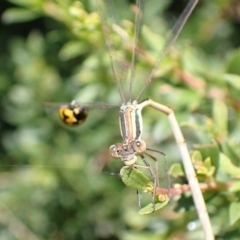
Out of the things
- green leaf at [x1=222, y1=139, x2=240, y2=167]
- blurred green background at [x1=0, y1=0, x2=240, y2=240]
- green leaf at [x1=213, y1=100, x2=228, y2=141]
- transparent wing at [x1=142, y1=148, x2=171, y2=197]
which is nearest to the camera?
transparent wing at [x1=142, y1=148, x2=171, y2=197]

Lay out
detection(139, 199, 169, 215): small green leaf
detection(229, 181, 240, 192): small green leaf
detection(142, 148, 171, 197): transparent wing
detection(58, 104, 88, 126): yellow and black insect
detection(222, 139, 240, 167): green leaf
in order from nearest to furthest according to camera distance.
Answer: detection(139, 199, 169, 215): small green leaf
detection(142, 148, 171, 197): transparent wing
detection(229, 181, 240, 192): small green leaf
detection(222, 139, 240, 167): green leaf
detection(58, 104, 88, 126): yellow and black insect

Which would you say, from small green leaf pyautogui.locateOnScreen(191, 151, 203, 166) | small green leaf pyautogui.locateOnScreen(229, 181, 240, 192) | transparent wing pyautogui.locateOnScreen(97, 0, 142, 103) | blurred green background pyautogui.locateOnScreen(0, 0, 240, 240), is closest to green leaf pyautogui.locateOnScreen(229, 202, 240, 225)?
small green leaf pyautogui.locateOnScreen(229, 181, 240, 192)

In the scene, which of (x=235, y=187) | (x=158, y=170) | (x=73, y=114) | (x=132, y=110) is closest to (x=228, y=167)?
(x=235, y=187)

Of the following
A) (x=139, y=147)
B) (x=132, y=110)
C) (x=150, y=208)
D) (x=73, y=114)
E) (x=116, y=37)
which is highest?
(x=116, y=37)

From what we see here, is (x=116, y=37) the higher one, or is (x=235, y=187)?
(x=116, y=37)

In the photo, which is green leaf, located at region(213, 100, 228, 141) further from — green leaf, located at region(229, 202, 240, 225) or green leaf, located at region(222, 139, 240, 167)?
green leaf, located at region(229, 202, 240, 225)

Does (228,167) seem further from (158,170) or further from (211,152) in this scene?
(158,170)

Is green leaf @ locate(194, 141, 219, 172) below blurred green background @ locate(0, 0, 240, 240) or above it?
below
